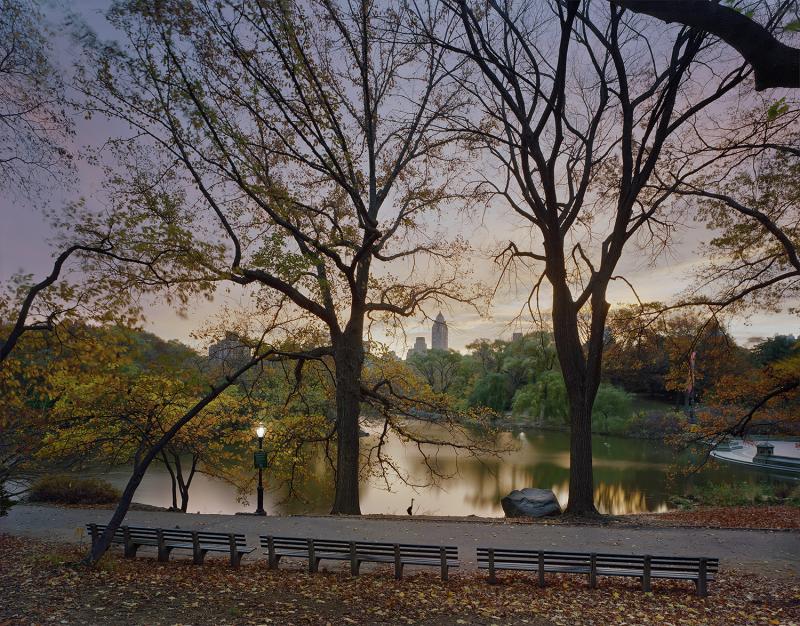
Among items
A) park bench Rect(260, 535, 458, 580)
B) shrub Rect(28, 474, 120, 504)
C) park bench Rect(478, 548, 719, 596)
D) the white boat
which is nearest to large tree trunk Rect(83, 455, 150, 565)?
park bench Rect(260, 535, 458, 580)

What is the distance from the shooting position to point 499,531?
9578mm

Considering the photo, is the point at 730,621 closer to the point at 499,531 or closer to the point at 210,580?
the point at 499,531

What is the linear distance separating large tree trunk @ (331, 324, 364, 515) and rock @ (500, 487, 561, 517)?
12.4ft

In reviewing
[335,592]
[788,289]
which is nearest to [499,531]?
[335,592]

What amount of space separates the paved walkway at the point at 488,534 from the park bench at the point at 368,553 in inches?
38.9

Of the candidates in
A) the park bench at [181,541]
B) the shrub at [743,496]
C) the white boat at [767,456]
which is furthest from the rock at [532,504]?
the white boat at [767,456]

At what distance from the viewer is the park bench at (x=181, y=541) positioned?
7.74 metres

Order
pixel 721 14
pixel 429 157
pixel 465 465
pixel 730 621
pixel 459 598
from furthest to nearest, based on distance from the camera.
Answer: pixel 465 465 → pixel 429 157 → pixel 459 598 → pixel 730 621 → pixel 721 14

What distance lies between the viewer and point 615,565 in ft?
21.2

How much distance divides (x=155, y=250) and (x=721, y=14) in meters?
8.13

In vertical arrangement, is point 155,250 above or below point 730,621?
above

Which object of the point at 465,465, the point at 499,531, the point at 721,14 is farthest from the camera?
the point at 465,465

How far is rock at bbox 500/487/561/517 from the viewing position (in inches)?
463

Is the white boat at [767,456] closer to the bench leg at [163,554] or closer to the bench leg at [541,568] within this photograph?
the bench leg at [541,568]
